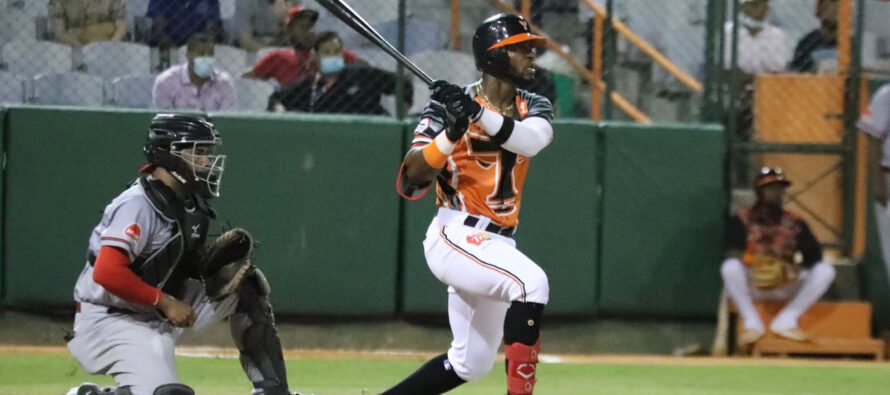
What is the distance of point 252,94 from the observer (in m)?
8.57

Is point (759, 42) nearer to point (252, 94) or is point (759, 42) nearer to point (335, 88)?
point (335, 88)

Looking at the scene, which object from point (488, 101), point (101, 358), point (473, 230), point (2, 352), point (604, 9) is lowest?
point (2, 352)

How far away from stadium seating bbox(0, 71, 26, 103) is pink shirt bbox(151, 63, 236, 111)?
0.78m

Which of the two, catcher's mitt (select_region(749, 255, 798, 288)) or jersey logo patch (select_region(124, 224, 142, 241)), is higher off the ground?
jersey logo patch (select_region(124, 224, 142, 241))

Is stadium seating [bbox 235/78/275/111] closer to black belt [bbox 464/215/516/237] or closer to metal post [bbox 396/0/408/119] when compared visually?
metal post [bbox 396/0/408/119]

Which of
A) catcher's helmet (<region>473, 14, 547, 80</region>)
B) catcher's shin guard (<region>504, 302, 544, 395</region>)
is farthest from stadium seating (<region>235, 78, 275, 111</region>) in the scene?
catcher's shin guard (<region>504, 302, 544, 395</region>)

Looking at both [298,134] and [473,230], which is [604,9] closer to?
[298,134]

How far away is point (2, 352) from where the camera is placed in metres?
8.15

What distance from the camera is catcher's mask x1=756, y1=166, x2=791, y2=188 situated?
27.6 ft

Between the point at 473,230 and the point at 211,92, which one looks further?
the point at 211,92

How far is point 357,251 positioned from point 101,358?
3.54m

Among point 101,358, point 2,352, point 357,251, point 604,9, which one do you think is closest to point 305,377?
point 357,251

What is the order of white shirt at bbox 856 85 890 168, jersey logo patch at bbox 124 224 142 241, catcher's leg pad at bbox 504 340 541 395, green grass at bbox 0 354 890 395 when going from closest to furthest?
1. jersey logo patch at bbox 124 224 142 241
2. catcher's leg pad at bbox 504 340 541 395
3. green grass at bbox 0 354 890 395
4. white shirt at bbox 856 85 890 168

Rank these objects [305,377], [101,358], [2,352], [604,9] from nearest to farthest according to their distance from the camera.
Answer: [101,358]
[305,377]
[2,352]
[604,9]
